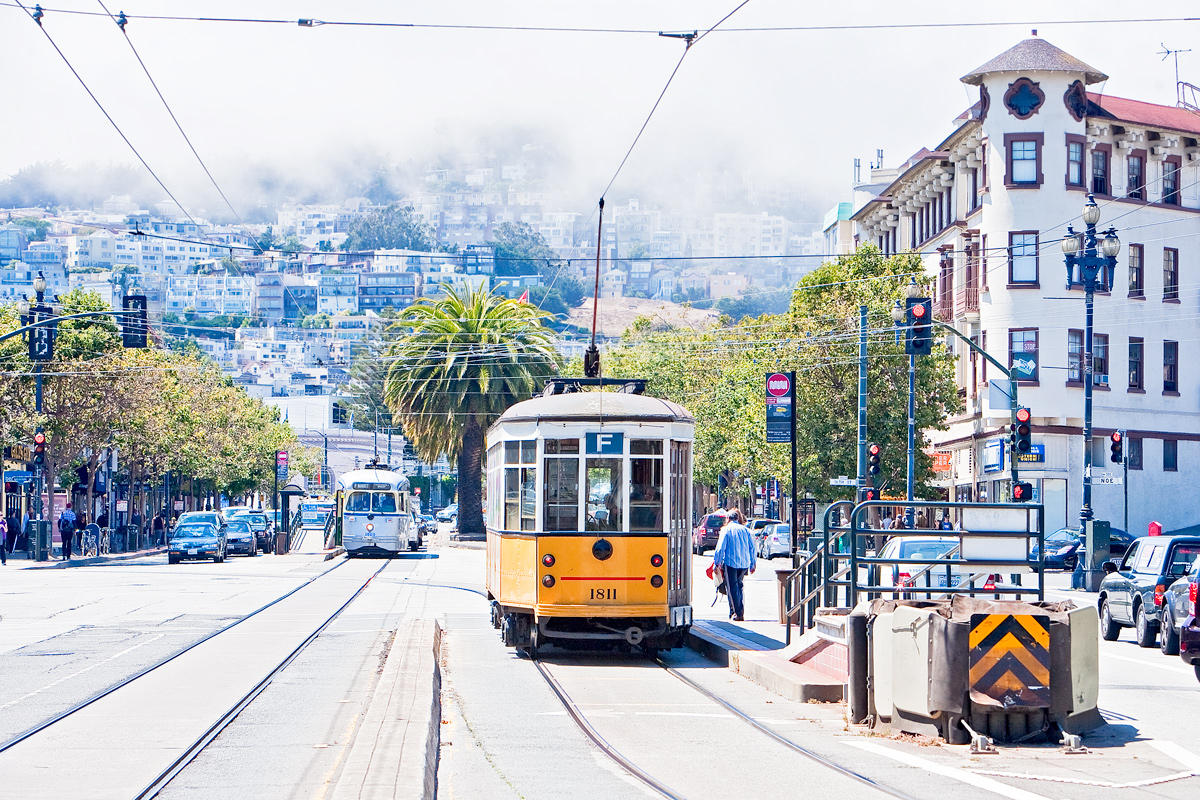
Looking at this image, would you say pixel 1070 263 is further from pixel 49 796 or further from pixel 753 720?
pixel 49 796

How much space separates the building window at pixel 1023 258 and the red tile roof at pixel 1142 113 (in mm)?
5452

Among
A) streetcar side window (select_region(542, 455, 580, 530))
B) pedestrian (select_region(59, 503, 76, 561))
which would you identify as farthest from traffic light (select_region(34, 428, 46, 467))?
streetcar side window (select_region(542, 455, 580, 530))

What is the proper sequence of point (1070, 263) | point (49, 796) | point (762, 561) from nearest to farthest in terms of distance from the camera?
point (49, 796) → point (1070, 263) → point (762, 561)

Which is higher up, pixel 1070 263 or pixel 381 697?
pixel 1070 263

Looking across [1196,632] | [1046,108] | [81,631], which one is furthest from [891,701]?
[1046,108]

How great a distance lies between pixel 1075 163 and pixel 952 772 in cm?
5399

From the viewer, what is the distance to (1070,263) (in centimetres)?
3853

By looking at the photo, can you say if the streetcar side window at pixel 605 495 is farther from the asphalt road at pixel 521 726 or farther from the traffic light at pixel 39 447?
the traffic light at pixel 39 447

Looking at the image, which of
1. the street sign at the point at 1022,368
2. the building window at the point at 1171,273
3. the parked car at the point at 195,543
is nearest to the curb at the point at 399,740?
the street sign at the point at 1022,368

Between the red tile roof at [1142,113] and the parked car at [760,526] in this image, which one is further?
the red tile roof at [1142,113]

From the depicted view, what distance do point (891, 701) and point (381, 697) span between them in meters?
4.38

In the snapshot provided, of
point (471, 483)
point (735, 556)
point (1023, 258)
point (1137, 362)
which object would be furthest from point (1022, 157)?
point (735, 556)

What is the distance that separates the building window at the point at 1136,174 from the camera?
63.3m

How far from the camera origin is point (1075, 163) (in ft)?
203
